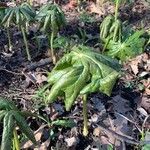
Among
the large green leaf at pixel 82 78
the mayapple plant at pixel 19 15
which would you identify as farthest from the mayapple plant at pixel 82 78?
the mayapple plant at pixel 19 15

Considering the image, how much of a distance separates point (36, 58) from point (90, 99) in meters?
0.68

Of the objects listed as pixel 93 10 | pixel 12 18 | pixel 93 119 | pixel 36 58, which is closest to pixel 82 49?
pixel 93 119

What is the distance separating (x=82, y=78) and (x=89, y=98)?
0.74m

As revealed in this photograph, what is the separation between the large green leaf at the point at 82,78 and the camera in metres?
1.74

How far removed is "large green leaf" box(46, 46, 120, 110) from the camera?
5.71 ft

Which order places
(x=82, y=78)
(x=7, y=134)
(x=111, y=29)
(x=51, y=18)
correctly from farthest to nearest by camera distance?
(x=111, y=29)
(x=51, y=18)
(x=82, y=78)
(x=7, y=134)

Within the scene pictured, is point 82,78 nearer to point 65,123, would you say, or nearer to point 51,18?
point 65,123

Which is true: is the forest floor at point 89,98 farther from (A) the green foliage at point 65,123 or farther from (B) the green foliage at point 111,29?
(B) the green foliage at point 111,29

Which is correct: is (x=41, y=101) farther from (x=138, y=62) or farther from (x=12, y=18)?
(x=138, y=62)

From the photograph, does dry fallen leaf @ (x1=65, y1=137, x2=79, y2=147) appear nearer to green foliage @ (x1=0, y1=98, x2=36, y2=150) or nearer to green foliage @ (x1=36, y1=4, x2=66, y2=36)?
green foliage @ (x1=0, y1=98, x2=36, y2=150)

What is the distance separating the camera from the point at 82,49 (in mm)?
1892

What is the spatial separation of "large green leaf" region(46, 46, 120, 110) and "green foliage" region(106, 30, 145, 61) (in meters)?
0.87

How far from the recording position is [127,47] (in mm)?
2701

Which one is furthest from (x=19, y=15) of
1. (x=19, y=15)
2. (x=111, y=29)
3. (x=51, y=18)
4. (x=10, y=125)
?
(x=10, y=125)
